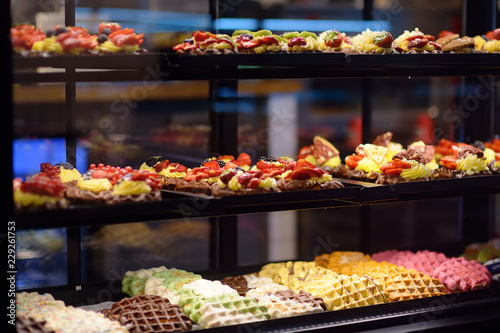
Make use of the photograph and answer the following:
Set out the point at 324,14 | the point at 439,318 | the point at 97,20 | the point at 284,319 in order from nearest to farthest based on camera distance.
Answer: the point at 284,319
the point at 439,318
the point at 97,20
the point at 324,14

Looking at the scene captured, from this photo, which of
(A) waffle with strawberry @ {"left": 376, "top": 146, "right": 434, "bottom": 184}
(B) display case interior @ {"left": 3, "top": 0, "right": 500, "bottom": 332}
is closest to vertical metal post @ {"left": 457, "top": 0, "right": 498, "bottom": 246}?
(B) display case interior @ {"left": 3, "top": 0, "right": 500, "bottom": 332}

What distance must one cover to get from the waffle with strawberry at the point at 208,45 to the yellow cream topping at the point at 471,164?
1746 millimetres

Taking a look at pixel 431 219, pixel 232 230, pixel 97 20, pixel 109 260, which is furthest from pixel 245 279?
pixel 431 219

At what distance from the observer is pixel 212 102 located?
4504 millimetres

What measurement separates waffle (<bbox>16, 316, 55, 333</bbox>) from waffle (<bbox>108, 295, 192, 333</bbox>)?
0.38 m

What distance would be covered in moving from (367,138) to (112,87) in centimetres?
190

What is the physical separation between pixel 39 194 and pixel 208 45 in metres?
1.20

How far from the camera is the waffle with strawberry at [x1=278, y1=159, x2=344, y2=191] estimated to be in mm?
3662

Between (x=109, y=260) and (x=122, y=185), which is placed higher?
(x=122, y=185)

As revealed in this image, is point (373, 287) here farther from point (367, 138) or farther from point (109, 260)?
point (109, 260)

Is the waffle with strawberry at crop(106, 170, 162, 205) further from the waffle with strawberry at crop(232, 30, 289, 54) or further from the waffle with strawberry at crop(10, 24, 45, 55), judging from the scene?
the waffle with strawberry at crop(232, 30, 289, 54)

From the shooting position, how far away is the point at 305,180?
3.70 m

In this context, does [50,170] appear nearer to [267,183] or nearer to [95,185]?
[95,185]

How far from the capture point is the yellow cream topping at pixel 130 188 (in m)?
3.24
